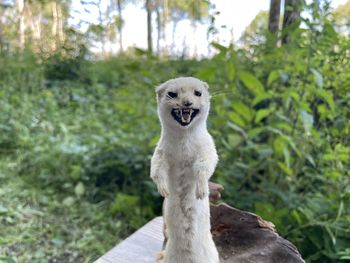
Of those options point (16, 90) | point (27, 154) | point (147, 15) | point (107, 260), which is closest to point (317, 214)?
point (107, 260)

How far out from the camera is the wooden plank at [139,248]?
1235 millimetres

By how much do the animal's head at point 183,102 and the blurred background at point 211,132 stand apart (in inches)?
8.3

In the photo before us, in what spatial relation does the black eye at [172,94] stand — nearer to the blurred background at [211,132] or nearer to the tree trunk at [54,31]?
the blurred background at [211,132]

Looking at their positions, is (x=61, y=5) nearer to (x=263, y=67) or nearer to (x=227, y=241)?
(x=263, y=67)

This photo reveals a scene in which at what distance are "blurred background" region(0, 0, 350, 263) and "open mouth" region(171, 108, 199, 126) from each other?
0.23 meters

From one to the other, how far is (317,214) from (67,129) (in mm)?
1917

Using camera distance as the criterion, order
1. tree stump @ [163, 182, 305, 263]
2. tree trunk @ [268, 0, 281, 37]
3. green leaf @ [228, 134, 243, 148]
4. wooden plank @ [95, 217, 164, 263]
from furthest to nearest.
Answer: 1. tree trunk @ [268, 0, 281, 37]
2. green leaf @ [228, 134, 243, 148]
3. wooden plank @ [95, 217, 164, 263]
4. tree stump @ [163, 182, 305, 263]

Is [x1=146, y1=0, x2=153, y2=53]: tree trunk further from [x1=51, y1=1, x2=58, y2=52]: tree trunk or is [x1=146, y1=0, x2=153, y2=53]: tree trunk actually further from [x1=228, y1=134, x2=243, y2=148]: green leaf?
[x1=51, y1=1, x2=58, y2=52]: tree trunk

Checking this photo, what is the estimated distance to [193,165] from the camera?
2.49 feet

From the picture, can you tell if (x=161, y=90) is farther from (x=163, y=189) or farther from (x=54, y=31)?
(x=54, y=31)

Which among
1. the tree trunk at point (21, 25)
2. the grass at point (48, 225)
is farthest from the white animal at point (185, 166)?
the tree trunk at point (21, 25)

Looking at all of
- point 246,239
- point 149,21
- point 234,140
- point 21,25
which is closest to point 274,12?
point 149,21

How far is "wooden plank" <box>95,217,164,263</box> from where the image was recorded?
124 centimetres

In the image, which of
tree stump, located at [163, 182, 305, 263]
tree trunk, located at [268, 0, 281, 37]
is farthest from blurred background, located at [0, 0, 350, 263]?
tree stump, located at [163, 182, 305, 263]
